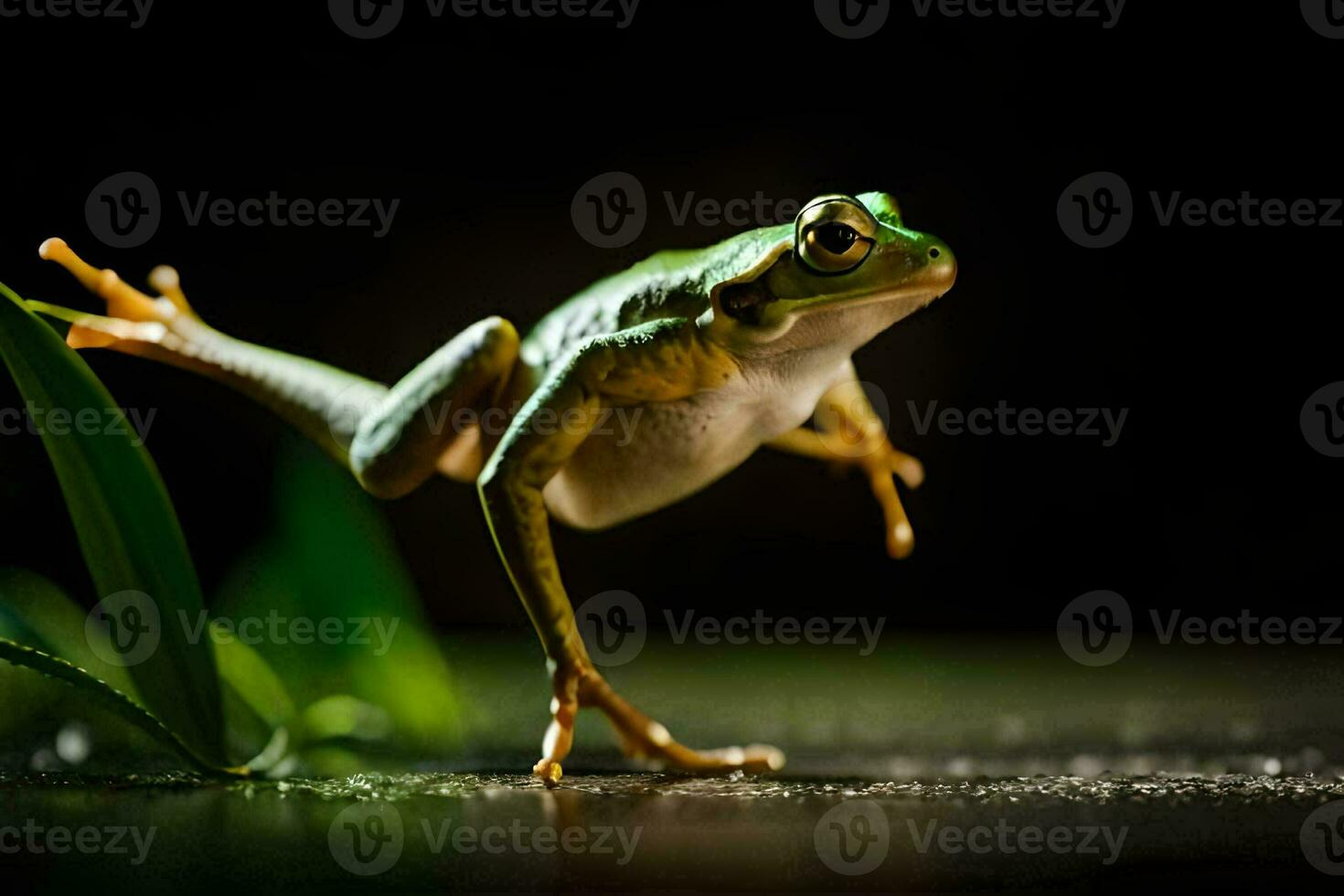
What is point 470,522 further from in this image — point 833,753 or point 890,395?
point 833,753

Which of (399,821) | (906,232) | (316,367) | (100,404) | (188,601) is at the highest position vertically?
(906,232)

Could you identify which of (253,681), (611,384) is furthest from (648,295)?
(253,681)

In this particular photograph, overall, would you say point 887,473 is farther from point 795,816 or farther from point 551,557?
point 795,816

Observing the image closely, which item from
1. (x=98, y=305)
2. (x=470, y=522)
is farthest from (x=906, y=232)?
(x=98, y=305)

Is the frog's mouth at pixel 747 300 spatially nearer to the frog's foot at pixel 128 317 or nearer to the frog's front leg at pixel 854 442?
the frog's front leg at pixel 854 442

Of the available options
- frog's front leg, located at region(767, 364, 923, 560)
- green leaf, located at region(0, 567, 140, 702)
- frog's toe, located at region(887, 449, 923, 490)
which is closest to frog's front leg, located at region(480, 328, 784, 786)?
green leaf, located at region(0, 567, 140, 702)

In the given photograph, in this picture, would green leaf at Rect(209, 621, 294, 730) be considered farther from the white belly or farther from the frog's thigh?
the white belly
